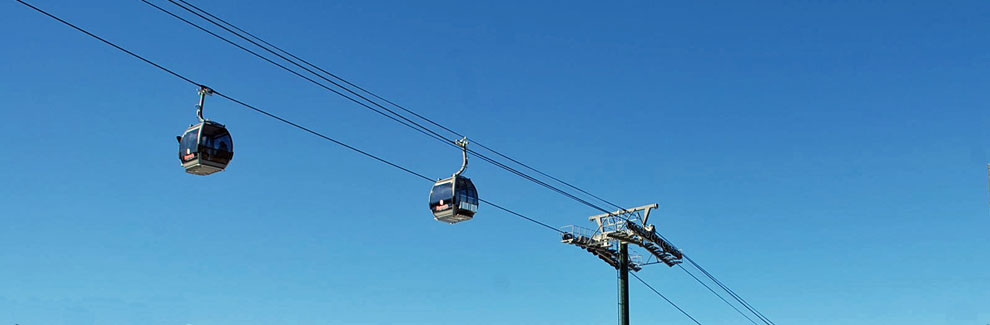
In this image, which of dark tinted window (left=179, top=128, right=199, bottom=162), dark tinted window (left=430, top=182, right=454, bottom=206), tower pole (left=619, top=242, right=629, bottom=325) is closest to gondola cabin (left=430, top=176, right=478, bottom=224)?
dark tinted window (left=430, top=182, right=454, bottom=206)

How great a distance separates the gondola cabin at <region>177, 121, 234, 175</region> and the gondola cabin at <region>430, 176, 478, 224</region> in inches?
314

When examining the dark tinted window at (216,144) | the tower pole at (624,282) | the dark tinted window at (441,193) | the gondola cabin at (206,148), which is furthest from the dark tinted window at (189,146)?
the tower pole at (624,282)

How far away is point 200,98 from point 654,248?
32208 millimetres

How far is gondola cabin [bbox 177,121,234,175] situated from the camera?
2686cm

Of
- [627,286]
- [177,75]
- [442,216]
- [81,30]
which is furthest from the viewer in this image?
[627,286]

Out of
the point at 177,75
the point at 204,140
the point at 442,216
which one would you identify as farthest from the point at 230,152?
the point at 442,216

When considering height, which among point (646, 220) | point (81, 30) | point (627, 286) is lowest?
point (81, 30)

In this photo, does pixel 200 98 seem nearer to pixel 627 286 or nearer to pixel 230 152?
pixel 230 152

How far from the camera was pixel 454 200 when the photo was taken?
32.6m

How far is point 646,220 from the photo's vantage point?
2069 inches

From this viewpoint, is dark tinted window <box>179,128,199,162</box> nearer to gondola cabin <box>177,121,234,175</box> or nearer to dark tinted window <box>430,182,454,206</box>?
gondola cabin <box>177,121,234,175</box>

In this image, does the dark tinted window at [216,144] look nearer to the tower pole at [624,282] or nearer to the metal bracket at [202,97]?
the metal bracket at [202,97]

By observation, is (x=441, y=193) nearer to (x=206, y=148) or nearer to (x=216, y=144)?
(x=216, y=144)

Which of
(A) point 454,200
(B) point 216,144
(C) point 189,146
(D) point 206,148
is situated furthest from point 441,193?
(C) point 189,146
